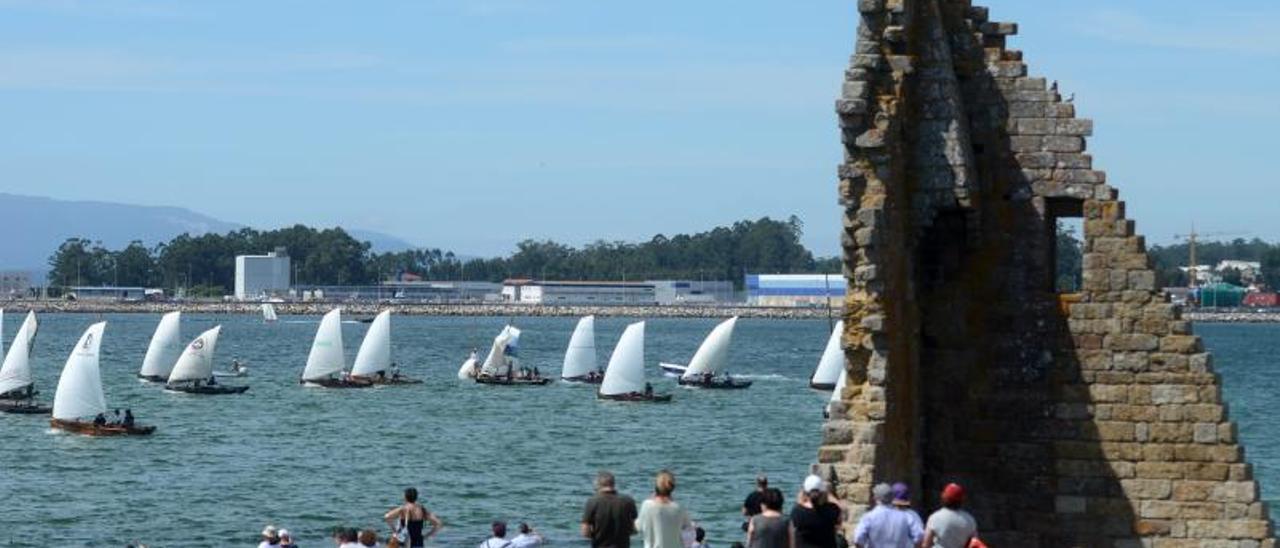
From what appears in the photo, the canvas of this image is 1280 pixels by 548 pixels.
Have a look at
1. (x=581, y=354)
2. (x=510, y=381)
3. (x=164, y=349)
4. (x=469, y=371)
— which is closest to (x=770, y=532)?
(x=510, y=381)

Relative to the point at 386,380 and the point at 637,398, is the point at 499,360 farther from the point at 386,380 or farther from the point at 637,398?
the point at 637,398

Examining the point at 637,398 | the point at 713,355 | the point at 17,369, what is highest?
the point at 713,355

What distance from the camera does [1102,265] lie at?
16.7 meters

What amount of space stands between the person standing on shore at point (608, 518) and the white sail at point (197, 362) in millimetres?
88685

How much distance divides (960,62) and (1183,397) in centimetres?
263

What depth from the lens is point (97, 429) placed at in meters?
74.4

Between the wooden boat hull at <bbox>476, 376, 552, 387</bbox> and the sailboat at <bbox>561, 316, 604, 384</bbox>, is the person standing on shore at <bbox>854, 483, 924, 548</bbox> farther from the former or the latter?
the sailboat at <bbox>561, 316, 604, 384</bbox>

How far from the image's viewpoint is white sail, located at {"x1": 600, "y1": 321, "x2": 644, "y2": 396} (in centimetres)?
9481

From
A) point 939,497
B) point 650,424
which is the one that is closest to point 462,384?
point 650,424

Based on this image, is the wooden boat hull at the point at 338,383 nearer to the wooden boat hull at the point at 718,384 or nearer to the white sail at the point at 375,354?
the white sail at the point at 375,354

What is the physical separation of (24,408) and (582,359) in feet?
100

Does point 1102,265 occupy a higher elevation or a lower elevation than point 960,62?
lower

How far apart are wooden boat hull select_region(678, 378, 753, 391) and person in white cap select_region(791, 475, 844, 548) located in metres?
89.6

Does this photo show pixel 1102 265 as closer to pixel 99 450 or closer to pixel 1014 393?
pixel 1014 393
